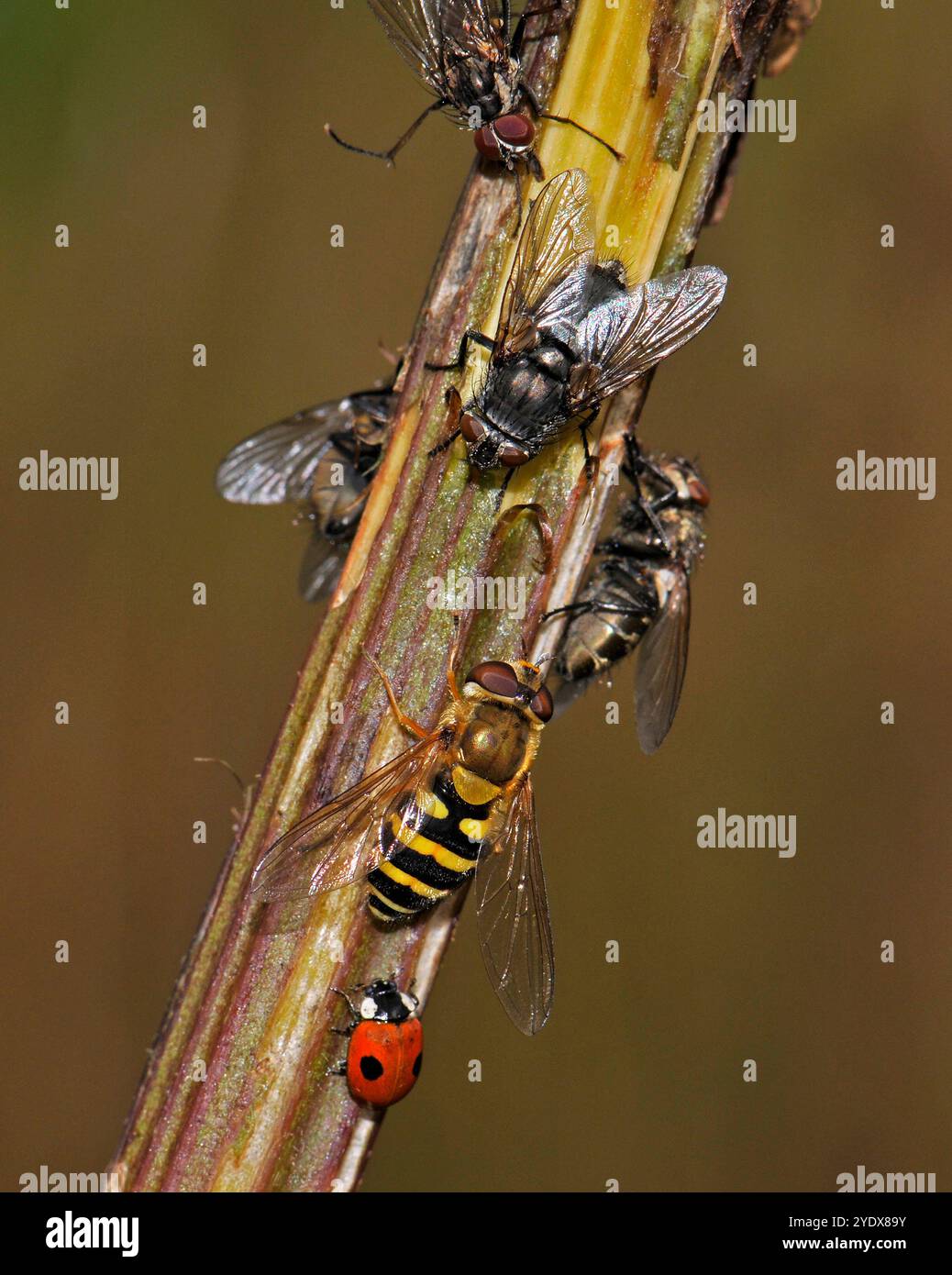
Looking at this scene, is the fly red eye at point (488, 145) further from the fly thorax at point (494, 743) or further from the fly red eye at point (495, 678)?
the fly thorax at point (494, 743)

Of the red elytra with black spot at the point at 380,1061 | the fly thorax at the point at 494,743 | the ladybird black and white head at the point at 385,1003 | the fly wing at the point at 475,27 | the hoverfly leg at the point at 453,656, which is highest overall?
the fly wing at the point at 475,27

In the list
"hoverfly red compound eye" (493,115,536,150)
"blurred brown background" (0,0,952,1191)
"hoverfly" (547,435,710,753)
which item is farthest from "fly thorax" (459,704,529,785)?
"blurred brown background" (0,0,952,1191)

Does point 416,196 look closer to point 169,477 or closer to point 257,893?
point 169,477

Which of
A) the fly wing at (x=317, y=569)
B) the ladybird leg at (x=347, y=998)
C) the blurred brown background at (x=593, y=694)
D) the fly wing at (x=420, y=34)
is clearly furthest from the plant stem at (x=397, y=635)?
the blurred brown background at (x=593, y=694)

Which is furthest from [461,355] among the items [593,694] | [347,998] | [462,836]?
[593,694]

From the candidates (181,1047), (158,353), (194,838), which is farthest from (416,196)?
(181,1047)

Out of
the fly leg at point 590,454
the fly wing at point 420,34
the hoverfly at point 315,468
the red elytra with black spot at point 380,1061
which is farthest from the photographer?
the hoverfly at point 315,468

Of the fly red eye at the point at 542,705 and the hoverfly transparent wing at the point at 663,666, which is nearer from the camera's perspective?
the fly red eye at the point at 542,705
